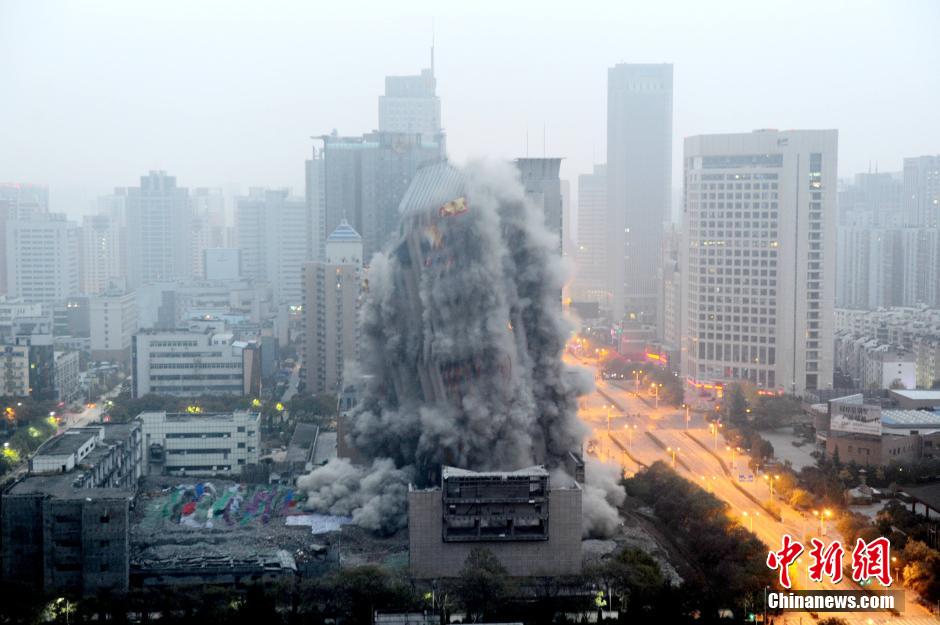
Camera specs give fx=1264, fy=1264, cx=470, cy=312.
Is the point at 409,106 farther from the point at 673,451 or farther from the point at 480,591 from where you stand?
the point at 480,591

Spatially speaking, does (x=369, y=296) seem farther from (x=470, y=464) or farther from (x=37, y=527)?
(x=37, y=527)

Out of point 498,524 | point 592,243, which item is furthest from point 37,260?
point 498,524

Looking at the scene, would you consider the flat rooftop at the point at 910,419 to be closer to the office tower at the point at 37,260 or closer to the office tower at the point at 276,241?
the office tower at the point at 276,241

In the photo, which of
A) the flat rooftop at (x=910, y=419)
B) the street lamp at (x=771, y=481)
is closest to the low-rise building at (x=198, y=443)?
the street lamp at (x=771, y=481)

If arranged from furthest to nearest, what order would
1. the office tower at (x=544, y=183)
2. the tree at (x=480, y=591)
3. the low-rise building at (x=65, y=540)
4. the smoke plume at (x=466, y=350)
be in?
1. the office tower at (x=544, y=183)
2. the smoke plume at (x=466, y=350)
3. the low-rise building at (x=65, y=540)
4. the tree at (x=480, y=591)

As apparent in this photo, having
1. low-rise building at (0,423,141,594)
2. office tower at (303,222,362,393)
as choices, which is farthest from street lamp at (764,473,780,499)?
office tower at (303,222,362,393)

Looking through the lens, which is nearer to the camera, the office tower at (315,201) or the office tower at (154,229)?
the office tower at (315,201)
